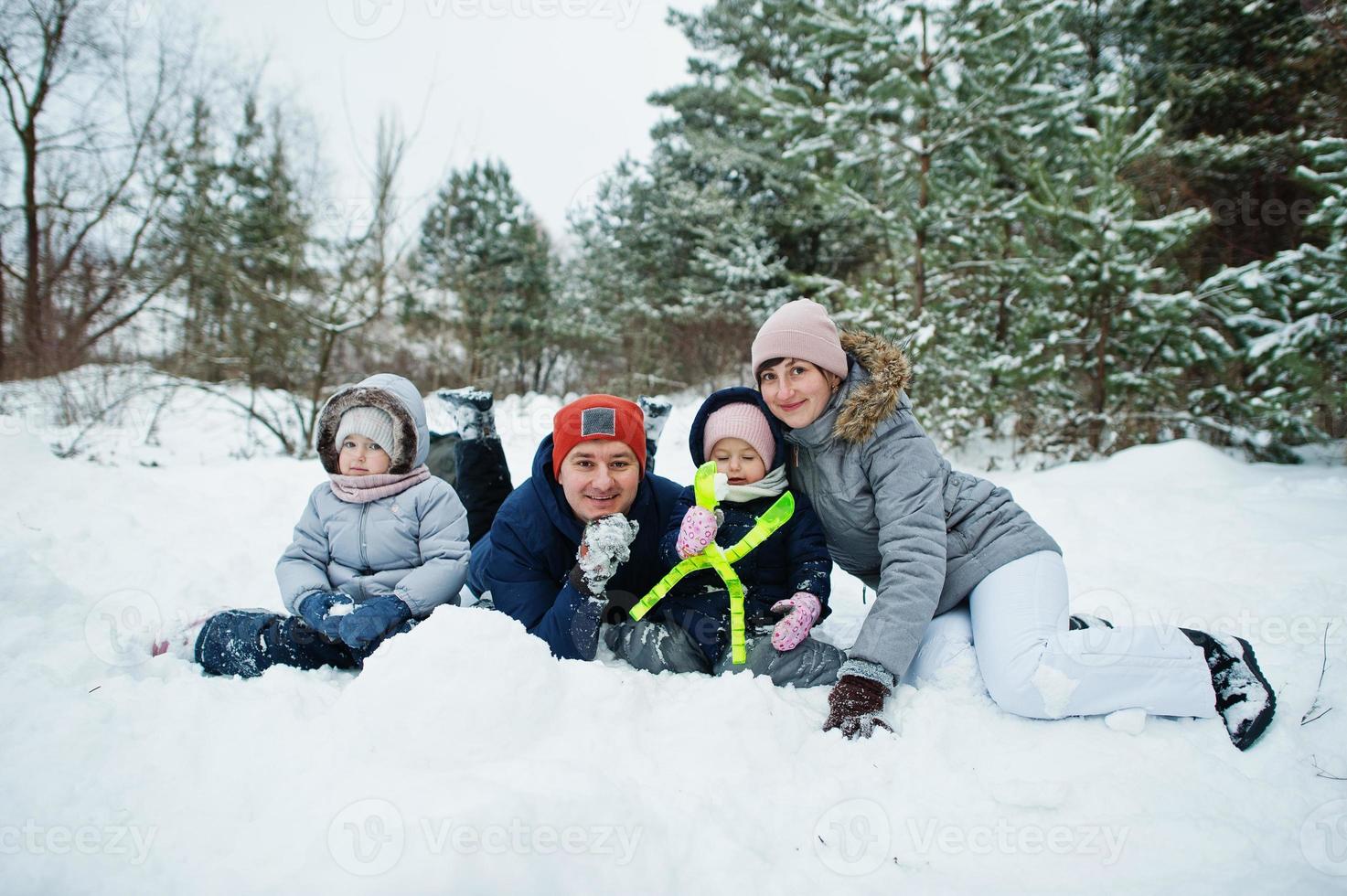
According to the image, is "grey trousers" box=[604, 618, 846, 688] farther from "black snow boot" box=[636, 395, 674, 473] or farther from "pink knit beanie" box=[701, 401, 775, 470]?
"black snow boot" box=[636, 395, 674, 473]

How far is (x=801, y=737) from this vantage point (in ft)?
5.64

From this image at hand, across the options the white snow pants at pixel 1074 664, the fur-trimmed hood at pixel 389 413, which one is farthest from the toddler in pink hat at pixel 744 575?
the fur-trimmed hood at pixel 389 413

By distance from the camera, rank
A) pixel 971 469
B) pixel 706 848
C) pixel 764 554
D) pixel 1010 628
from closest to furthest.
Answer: pixel 706 848 < pixel 1010 628 < pixel 764 554 < pixel 971 469

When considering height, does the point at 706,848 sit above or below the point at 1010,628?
below

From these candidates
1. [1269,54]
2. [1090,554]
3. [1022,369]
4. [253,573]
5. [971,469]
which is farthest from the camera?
[1269,54]

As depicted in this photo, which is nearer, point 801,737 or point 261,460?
point 801,737

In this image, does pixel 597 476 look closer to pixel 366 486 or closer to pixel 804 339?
pixel 804 339

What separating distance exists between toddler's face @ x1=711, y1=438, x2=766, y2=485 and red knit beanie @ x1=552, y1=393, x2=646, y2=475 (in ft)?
0.95

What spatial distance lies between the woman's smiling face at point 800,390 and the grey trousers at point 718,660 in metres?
0.76

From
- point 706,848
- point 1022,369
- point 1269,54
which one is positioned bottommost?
point 706,848

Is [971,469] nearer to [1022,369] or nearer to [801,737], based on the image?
[1022,369]

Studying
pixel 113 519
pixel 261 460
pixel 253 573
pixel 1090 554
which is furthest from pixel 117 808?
pixel 261 460

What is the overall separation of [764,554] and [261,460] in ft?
21.0

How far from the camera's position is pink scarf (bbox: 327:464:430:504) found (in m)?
2.46
